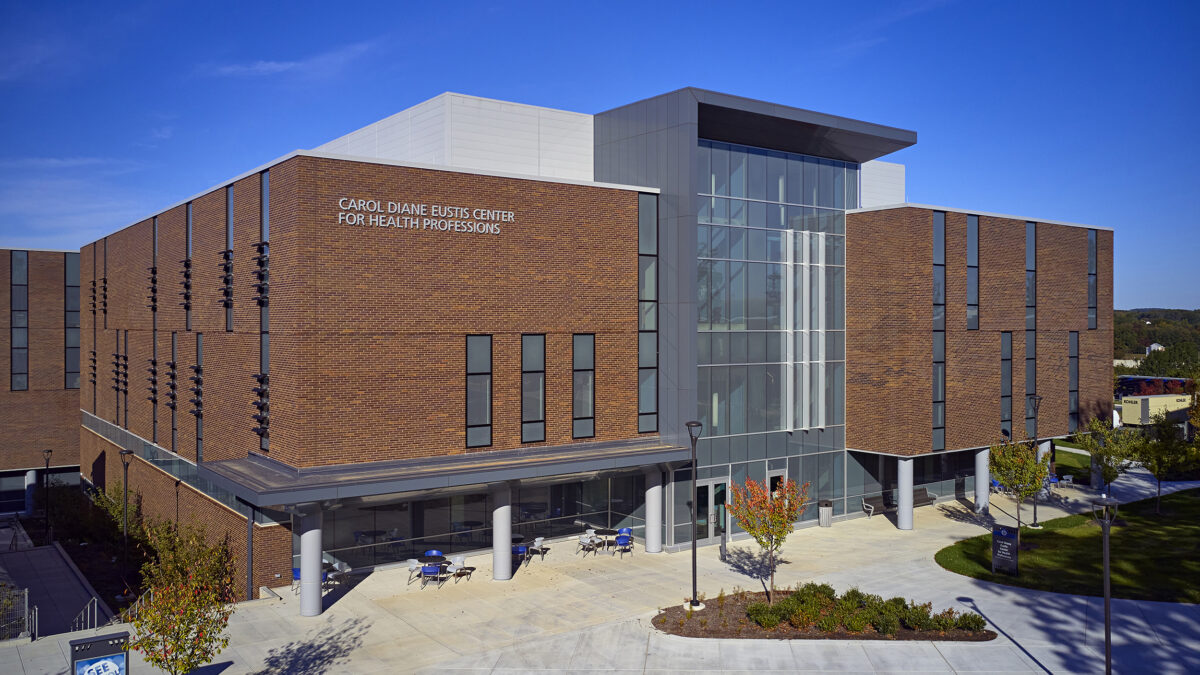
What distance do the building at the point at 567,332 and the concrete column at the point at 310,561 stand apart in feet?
0.25

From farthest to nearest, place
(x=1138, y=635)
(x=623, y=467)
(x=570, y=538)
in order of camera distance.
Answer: (x=570, y=538) < (x=623, y=467) < (x=1138, y=635)

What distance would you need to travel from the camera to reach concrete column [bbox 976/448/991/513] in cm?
3694

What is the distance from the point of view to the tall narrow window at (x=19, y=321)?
48.1 meters

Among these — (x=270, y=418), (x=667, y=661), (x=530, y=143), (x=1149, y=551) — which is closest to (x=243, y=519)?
(x=270, y=418)

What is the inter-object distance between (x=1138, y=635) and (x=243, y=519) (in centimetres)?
2379

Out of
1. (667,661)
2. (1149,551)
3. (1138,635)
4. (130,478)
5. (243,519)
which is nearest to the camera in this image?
(667,661)

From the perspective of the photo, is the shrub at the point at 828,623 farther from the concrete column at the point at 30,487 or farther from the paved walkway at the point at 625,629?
the concrete column at the point at 30,487

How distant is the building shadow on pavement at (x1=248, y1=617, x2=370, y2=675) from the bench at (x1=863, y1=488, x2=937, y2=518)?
70.4 feet

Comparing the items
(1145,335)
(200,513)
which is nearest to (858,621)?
(200,513)

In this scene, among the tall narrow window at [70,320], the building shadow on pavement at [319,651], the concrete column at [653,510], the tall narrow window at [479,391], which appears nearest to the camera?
the building shadow on pavement at [319,651]

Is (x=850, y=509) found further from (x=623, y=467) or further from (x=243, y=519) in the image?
(x=243, y=519)

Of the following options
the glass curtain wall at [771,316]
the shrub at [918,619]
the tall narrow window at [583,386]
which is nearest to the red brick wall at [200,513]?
the tall narrow window at [583,386]

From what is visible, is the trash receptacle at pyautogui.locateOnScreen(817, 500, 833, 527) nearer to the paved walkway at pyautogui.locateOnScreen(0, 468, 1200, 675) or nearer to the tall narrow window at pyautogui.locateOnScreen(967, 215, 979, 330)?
the paved walkway at pyautogui.locateOnScreen(0, 468, 1200, 675)

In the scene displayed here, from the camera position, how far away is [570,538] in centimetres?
3186
